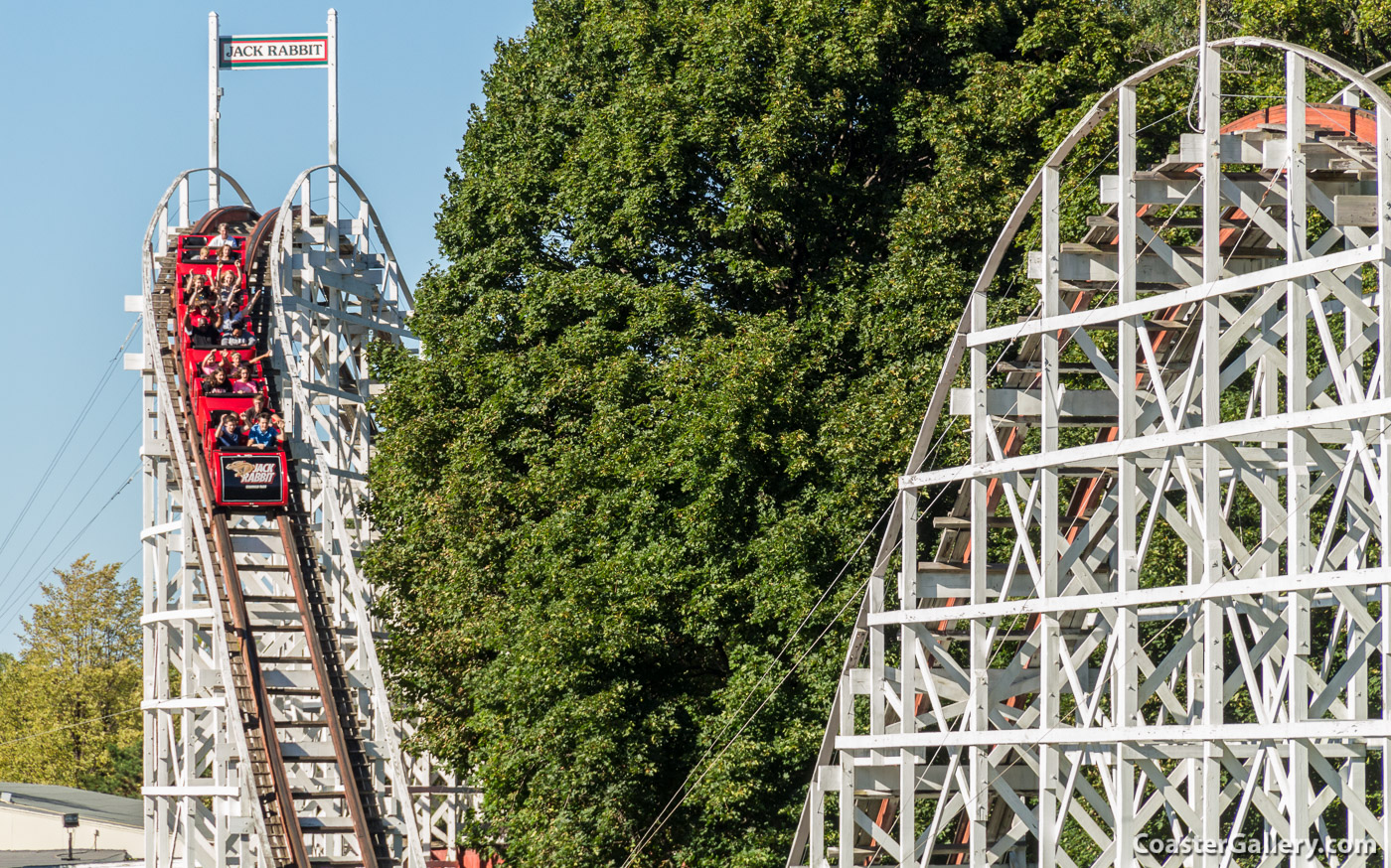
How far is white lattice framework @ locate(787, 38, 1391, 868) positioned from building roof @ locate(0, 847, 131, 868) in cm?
2838

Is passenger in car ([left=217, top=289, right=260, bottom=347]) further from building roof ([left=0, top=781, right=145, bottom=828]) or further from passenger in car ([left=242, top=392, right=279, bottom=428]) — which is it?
building roof ([left=0, top=781, right=145, bottom=828])

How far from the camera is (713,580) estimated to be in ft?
58.4

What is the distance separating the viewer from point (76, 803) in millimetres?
42156

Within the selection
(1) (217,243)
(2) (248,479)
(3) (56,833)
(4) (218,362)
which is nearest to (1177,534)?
(2) (248,479)

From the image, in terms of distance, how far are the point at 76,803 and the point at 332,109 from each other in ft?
74.1

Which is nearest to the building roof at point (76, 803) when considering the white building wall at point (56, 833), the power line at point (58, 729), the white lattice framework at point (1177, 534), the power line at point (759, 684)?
the white building wall at point (56, 833)

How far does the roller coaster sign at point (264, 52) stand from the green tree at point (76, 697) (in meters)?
25.5

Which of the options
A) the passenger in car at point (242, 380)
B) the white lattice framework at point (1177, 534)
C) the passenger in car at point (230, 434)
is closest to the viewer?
the white lattice framework at point (1177, 534)

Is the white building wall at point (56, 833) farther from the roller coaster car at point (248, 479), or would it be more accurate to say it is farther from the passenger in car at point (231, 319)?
the roller coaster car at point (248, 479)

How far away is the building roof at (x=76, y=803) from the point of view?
4038 cm

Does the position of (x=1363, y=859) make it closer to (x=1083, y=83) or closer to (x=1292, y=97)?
(x=1292, y=97)

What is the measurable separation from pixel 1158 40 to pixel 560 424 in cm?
1358

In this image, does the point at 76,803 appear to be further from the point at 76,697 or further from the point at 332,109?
the point at 332,109

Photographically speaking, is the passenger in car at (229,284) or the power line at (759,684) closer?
the power line at (759,684)
